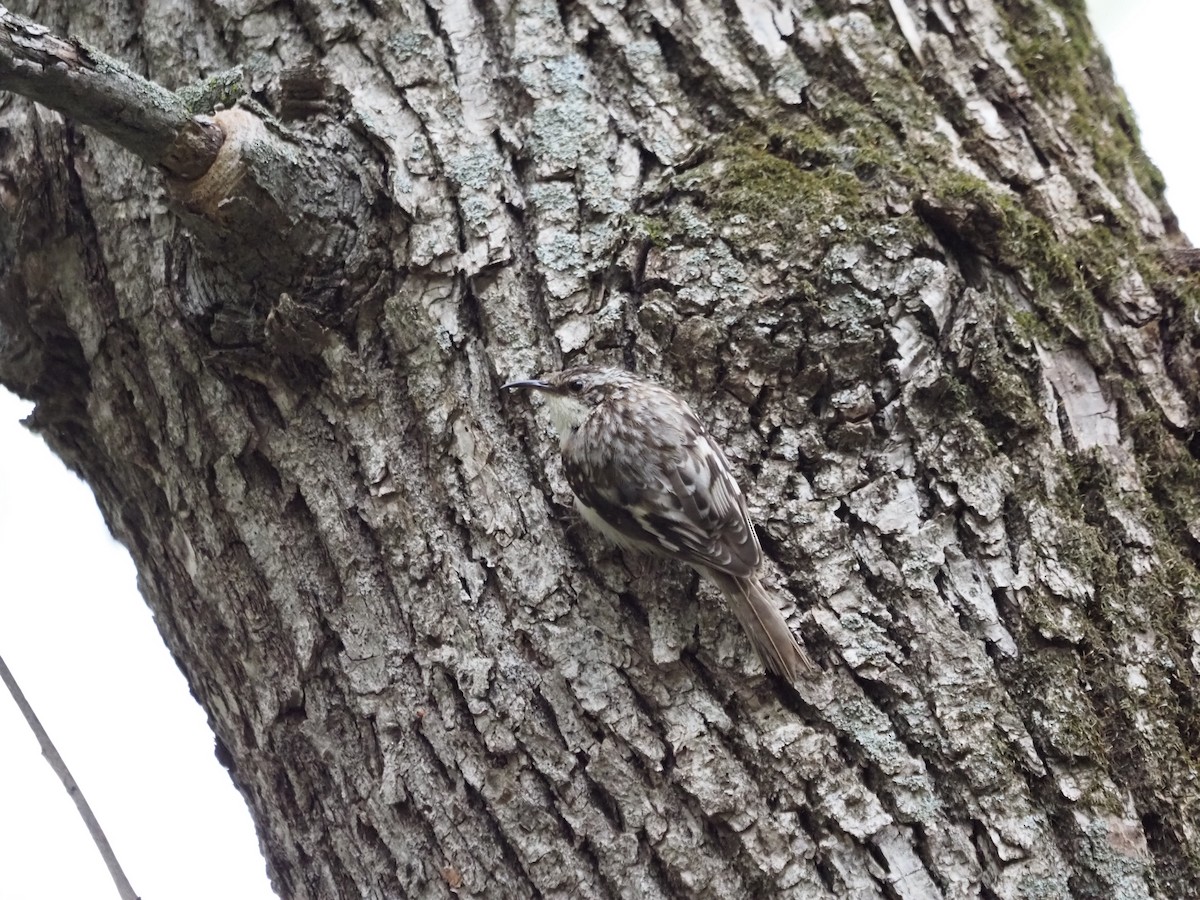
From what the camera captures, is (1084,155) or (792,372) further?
(1084,155)

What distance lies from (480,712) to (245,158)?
958 millimetres

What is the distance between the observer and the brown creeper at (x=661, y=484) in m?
1.62

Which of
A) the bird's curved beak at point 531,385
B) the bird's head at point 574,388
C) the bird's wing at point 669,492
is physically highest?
the bird's curved beak at point 531,385

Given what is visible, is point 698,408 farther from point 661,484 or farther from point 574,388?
point 661,484

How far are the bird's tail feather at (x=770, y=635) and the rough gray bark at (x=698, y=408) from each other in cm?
3

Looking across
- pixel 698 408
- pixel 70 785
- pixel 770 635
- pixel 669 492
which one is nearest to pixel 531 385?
pixel 698 408

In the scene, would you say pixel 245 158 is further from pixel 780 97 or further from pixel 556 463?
pixel 780 97

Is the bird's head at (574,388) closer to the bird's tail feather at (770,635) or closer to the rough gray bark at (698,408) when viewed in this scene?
the rough gray bark at (698,408)

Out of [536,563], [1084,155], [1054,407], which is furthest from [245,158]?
[1084,155]

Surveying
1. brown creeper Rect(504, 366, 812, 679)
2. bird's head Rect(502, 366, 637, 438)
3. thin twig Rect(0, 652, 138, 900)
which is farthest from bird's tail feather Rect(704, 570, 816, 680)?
thin twig Rect(0, 652, 138, 900)

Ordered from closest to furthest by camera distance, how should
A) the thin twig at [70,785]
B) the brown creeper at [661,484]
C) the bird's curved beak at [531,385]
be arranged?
the thin twig at [70,785], the brown creeper at [661,484], the bird's curved beak at [531,385]

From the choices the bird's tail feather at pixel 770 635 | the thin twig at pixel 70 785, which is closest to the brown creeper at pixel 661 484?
the bird's tail feather at pixel 770 635

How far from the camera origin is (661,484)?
6.86 ft

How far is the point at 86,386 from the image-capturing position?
6.72ft
